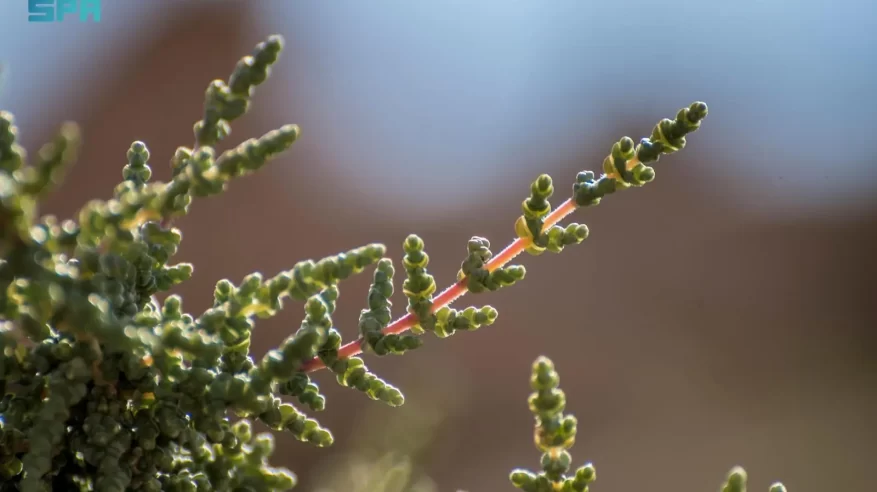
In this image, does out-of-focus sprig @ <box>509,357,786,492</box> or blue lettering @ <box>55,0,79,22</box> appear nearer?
out-of-focus sprig @ <box>509,357,786,492</box>

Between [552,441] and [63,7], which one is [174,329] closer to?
[552,441]

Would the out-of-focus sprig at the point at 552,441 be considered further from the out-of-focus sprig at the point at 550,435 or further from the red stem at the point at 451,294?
the red stem at the point at 451,294

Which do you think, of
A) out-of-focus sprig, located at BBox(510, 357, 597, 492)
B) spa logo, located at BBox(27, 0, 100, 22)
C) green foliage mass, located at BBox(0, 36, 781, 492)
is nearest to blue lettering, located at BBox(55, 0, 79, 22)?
spa logo, located at BBox(27, 0, 100, 22)

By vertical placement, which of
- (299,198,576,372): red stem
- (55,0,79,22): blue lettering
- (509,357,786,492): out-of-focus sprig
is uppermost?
(55,0,79,22): blue lettering

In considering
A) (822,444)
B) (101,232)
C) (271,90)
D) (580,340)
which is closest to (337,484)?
(101,232)

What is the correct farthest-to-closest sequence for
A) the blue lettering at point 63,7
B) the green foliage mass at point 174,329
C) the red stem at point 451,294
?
the blue lettering at point 63,7 → the red stem at point 451,294 → the green foliage mass at point 174,329

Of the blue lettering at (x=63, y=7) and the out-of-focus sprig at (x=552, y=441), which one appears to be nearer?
the out-of-focus sprig at (x=552, y=441)

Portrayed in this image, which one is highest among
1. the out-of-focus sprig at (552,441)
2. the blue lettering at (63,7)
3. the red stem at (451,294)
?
the blue lettering at (63,7)

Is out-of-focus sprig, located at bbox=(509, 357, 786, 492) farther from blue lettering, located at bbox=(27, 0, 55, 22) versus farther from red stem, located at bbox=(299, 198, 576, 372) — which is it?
blue lettering, located at bbox=(27, 0, 55, 22)

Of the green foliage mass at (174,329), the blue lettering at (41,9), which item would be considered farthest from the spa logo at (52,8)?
the green foliage mass at (174,329)

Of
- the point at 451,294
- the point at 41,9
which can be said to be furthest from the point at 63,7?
the point at 451,294
